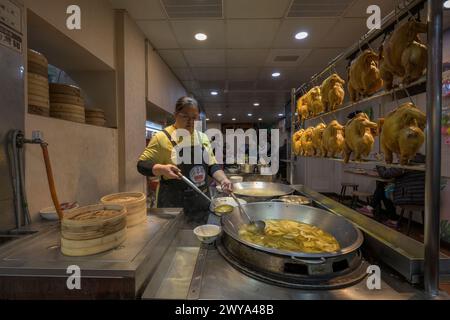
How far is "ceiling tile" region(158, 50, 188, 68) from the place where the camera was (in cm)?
343

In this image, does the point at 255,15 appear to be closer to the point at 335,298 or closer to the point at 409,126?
the point at 409,126

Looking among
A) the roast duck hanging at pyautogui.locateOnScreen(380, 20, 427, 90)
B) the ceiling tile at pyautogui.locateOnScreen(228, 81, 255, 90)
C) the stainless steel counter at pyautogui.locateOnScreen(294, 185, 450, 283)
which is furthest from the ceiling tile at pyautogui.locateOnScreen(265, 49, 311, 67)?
the stainless steel counter at pyautogui.locateOnScreen(294, 185, 450, 283)

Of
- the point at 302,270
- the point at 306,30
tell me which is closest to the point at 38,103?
the point at 302,270

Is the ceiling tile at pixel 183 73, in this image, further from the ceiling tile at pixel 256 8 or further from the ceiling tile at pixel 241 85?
the ceiling tile at pixel 256 8

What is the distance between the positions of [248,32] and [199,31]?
639 mm

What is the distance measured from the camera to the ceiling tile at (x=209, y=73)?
4.22 meters

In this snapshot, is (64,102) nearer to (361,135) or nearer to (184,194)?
(184,194)

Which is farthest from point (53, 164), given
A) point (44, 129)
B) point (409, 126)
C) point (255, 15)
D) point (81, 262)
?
point (255, 15)

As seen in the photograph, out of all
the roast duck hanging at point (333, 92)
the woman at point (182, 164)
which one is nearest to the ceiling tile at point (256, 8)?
the roast duck hanging at point (333, 92)

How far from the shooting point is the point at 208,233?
1.10 meters

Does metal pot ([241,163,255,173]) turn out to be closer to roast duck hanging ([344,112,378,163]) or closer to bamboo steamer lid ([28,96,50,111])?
roast duck hanging ([344,112,378,163])

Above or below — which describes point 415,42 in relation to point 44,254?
above

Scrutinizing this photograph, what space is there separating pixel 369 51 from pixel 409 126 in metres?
0.59

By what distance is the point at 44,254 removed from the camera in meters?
0.78
